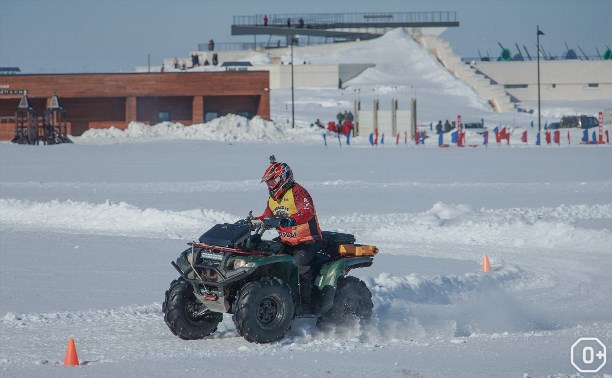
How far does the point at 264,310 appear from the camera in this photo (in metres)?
9.83

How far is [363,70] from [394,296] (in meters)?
90.2

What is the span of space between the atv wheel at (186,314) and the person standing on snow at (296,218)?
100 cm

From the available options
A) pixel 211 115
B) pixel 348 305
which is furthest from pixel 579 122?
pixel 348 305

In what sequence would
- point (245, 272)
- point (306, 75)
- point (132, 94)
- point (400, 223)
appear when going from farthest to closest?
point (306, 75) → point (132, 94) → point (400, 223) → point (245, 272)

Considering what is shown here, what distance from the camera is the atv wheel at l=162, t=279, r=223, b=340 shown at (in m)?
10.1

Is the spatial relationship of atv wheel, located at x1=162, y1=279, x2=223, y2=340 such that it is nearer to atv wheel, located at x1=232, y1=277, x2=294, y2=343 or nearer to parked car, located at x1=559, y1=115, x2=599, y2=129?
atv wheel, located at x1=232, y1=277, x2=294, y2=343

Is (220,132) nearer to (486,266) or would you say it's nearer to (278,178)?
(486,266)

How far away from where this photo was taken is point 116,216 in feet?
70.0

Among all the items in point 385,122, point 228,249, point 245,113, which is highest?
point 245,113

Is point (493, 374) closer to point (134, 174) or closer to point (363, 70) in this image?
point (134, 174)

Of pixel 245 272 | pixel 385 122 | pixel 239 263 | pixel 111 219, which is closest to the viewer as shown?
pixel 245 272

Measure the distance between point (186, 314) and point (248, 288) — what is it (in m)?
0.84

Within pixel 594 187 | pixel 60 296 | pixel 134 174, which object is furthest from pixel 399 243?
pixel 134 174

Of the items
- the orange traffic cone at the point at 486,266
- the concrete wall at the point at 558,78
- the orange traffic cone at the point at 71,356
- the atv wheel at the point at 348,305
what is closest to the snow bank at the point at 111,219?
the orange traffic cone at the point at 486,266
